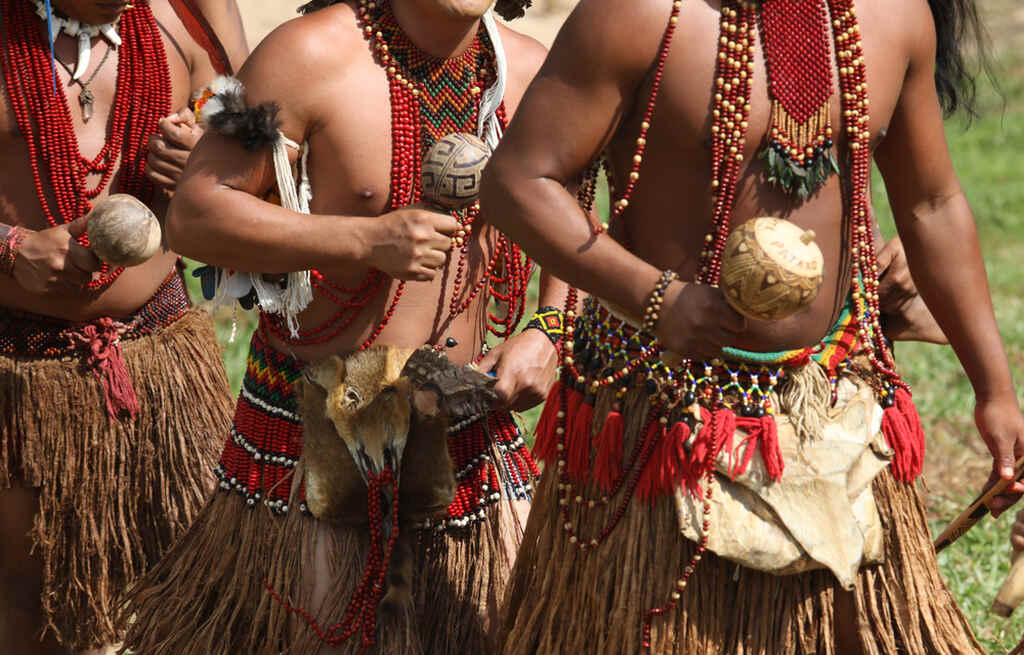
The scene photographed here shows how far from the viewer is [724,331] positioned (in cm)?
234

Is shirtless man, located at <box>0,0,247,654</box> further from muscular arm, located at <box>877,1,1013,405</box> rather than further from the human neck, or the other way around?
muscular arm, located at <box>877,1,1013,405</box>

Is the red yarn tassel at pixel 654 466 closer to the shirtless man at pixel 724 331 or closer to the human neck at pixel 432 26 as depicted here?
the shirtless man at pixel 724 331

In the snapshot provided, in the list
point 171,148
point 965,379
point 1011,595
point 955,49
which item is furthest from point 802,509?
point 965,379

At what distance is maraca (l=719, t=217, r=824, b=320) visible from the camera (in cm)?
217

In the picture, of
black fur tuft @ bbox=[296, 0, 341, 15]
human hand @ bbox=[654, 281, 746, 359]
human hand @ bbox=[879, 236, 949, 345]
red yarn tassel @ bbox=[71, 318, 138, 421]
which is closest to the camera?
A: human hand @ bbox=[654, 281, 746, 359]

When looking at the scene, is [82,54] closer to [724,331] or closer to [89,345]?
[89,345]

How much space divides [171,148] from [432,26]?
852mm

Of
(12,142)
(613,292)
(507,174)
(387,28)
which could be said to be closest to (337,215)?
(387,28)

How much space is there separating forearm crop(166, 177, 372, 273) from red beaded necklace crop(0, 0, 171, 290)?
61 cm

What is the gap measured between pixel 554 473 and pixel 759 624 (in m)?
0.51

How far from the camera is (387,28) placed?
3.06m

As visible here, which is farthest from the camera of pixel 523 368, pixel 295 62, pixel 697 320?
pixel 523 368

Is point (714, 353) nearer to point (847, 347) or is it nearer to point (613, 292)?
point (613, 292)

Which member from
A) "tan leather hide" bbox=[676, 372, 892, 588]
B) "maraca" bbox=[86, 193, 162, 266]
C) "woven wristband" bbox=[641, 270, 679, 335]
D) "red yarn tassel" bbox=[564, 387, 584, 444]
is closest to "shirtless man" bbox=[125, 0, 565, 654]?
"maraca" bbox=[86, 193, 162, 266]
